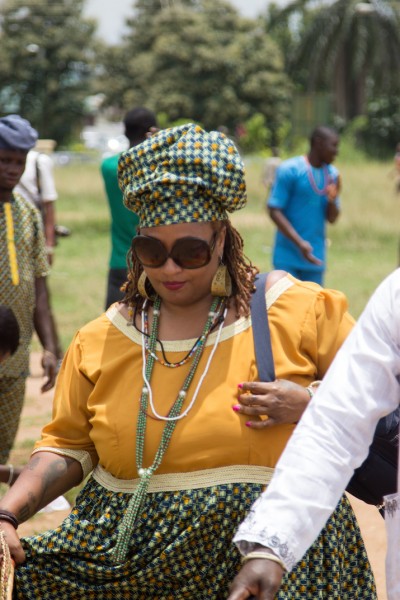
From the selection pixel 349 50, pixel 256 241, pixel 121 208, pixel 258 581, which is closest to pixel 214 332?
pixel 258 581

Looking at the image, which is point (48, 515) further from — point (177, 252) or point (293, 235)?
point (293, 235)

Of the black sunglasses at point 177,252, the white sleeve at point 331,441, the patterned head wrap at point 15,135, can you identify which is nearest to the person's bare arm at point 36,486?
the black sunglasses at point 177,252

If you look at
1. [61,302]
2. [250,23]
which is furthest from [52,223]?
[250,23]

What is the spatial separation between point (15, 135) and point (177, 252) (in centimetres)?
255

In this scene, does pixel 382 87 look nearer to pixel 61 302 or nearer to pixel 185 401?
pixel 61 302

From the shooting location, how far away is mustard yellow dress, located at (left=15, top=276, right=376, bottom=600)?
2594 millimetres

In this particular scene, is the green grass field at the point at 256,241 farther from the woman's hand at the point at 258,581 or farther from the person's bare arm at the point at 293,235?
the woman's hand at the point at 258,581

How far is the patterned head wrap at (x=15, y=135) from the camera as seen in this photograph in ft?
16.4

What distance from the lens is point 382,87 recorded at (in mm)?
48125

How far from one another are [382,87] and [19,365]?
4514 centimetres

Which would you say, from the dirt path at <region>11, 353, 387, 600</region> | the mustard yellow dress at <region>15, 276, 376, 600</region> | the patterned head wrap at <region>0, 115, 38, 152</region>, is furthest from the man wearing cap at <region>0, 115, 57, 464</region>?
the mustard yellow dress at <region>15, 276, 376, 600</region>

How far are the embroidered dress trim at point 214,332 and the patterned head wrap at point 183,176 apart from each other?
10.4 inches

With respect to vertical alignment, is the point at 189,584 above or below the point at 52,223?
above

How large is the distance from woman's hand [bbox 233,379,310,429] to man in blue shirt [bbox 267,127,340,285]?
208 inches
